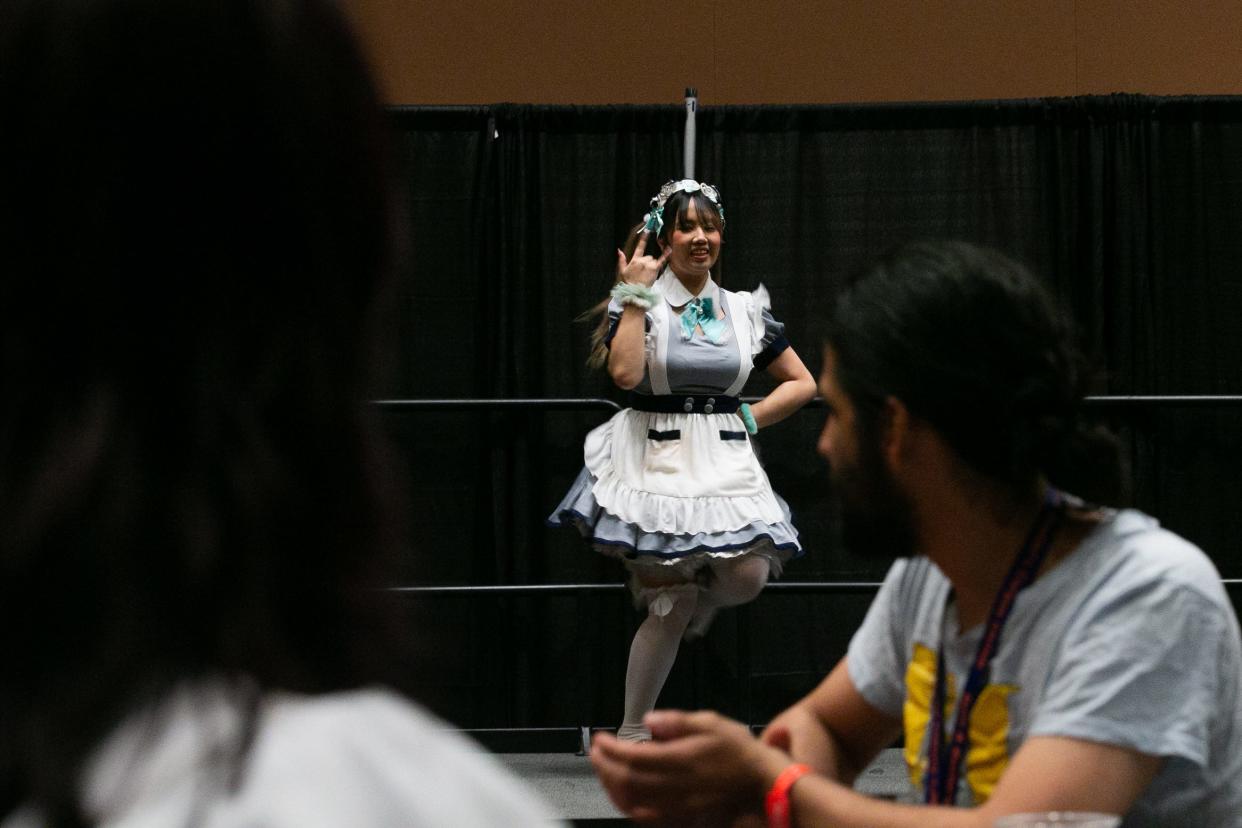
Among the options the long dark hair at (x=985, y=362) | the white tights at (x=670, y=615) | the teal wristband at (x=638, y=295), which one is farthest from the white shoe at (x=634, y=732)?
the long dark hair at (x=985, y=362)

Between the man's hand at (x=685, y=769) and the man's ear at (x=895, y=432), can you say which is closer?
the man's hand at (x=685, y=769)

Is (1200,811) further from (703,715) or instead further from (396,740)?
(396,740)

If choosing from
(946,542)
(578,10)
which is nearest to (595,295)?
(578,10)

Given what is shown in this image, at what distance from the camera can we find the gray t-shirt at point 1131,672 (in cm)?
130

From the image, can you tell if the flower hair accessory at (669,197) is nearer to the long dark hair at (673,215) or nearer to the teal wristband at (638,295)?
the long dark hair at (673,215)

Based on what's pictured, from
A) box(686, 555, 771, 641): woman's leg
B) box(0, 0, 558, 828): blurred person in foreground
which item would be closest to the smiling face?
box(686, 555, 771, 641): woman's leg

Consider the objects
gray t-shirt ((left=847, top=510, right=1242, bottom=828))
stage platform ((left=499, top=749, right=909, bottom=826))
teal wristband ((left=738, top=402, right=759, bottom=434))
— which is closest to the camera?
gray t-shirt ((left=847, top=510, right=1242, bottom=828))

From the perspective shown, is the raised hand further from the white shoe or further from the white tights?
the white shoe

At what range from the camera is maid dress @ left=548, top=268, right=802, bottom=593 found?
12.6 feet

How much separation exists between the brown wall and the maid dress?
1277 mm

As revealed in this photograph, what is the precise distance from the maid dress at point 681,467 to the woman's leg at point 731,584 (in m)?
0.03

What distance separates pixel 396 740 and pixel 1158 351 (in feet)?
14.5

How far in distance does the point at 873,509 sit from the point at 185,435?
3.61 ft

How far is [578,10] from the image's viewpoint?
16.6ft
